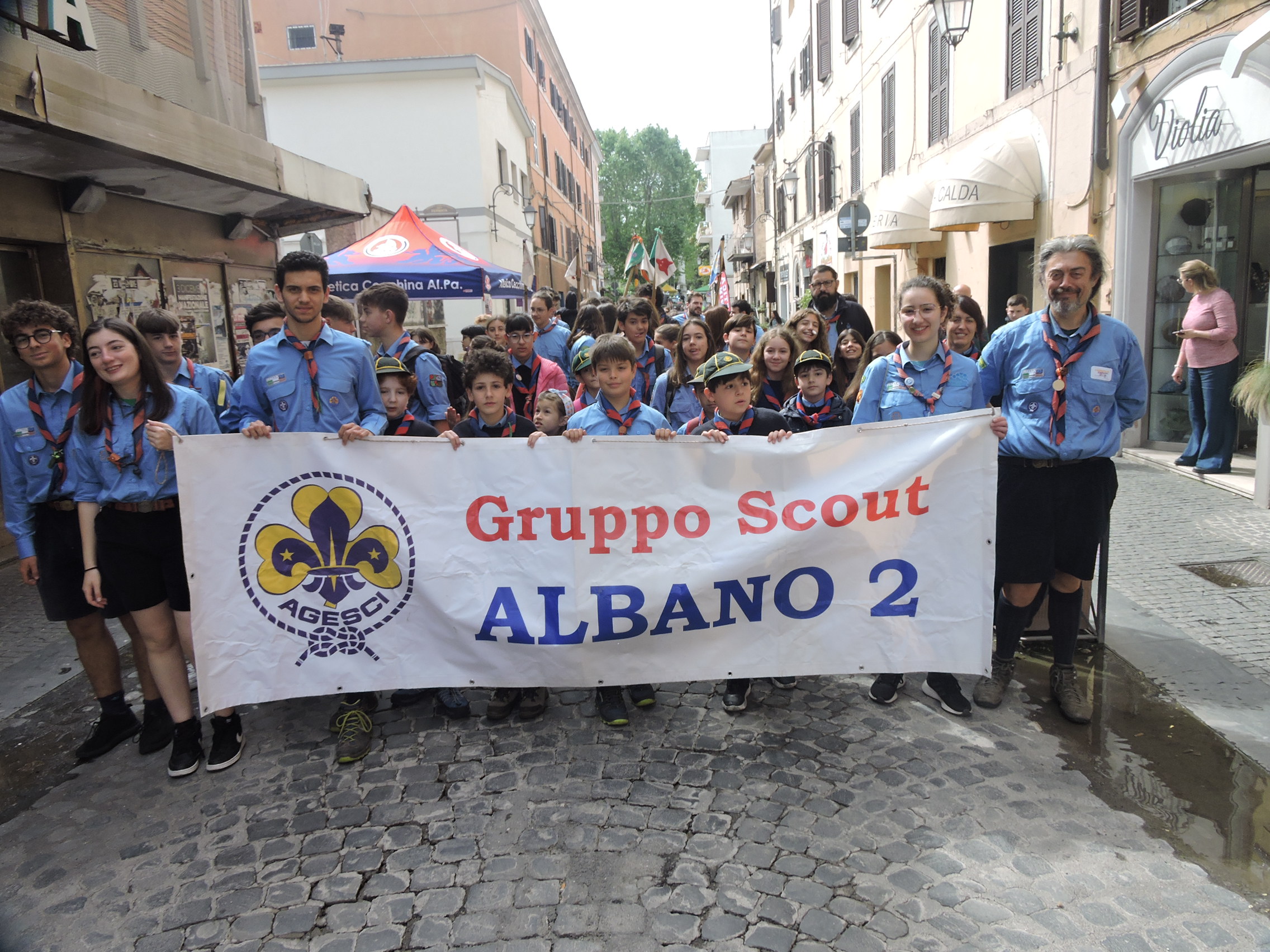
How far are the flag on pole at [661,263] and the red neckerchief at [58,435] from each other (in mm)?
14549

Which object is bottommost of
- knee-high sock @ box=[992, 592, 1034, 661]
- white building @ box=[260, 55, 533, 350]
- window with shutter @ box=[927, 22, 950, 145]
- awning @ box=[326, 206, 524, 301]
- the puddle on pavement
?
the puddle on pavement

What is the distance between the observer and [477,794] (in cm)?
346

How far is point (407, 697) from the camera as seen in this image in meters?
4.36

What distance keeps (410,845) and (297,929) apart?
49cm

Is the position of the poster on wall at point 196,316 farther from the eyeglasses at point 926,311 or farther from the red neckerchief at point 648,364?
the eyeglasses at point 926,311

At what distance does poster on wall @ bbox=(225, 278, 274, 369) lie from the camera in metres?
A: 10.4

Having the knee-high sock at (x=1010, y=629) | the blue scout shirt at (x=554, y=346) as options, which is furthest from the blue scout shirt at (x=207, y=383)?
the knee-high sock at (x=1010, y=629)

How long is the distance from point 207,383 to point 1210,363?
8.31 metres

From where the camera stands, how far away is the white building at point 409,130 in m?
22.7

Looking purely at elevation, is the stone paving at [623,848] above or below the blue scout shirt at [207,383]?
below

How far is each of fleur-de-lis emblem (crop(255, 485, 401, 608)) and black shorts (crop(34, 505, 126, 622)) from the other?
2.40 ft

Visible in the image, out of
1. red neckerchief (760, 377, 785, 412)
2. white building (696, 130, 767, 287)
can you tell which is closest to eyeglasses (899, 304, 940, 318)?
red neckerchief (760, 377, 785, 412)

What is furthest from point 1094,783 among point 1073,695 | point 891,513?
point 891,513

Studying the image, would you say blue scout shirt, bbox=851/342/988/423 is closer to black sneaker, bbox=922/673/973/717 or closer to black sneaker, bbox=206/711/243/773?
black sneaker, bbox=922/673/973/717
